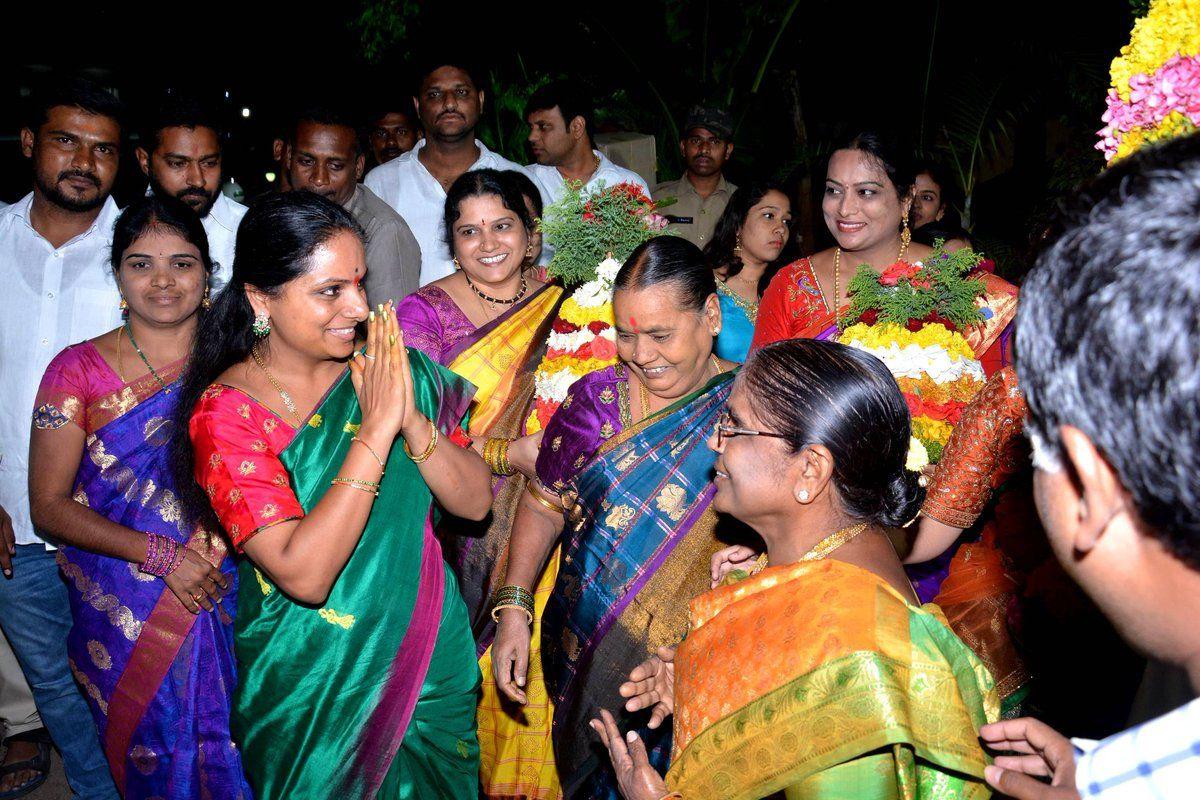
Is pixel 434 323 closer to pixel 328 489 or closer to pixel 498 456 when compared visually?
pixel 498 456

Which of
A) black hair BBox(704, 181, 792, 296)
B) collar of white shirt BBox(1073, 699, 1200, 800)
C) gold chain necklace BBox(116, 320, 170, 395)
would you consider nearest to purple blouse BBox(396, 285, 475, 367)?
gold chain necklace BBox(116, 320, 170, 395)

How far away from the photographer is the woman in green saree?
2580 millimetres

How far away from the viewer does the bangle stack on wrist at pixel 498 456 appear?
3363mm

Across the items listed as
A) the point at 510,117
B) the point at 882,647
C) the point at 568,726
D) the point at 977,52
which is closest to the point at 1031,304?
the point at 882,647

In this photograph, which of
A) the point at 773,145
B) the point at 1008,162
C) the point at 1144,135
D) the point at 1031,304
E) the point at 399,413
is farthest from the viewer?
the point at 1008,162

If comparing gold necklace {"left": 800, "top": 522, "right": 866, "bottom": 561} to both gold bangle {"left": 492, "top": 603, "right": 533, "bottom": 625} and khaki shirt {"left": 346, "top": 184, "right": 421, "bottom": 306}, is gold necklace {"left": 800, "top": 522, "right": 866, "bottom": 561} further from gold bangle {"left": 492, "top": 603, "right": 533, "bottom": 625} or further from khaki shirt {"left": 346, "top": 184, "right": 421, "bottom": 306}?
khaki shirt {"left": 346, "top": 184, "right": 421, "bottom": 306}

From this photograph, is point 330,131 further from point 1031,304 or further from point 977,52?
point 977,52

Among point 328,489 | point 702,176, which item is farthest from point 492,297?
point 702,176

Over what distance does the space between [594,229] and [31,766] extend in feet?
11.4

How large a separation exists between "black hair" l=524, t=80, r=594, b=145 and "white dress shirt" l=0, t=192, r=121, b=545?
266cm

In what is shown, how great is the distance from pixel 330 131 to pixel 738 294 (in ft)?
7.42

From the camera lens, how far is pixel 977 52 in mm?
7984

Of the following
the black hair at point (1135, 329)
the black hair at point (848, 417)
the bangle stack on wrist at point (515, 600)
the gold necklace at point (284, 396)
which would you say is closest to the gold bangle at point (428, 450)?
the gold necklace at point (284, 396)

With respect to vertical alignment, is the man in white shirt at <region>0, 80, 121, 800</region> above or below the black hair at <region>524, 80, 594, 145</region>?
below
